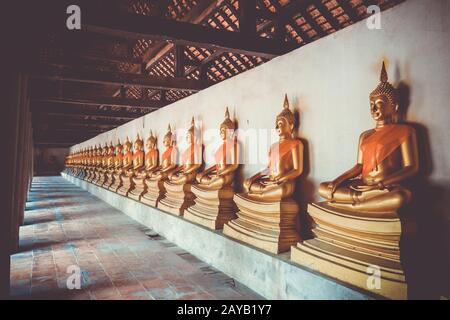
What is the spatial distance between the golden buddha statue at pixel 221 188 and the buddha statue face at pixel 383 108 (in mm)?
1957

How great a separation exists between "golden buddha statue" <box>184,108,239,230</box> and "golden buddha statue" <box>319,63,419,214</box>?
5.44 ft

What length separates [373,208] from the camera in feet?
6.80

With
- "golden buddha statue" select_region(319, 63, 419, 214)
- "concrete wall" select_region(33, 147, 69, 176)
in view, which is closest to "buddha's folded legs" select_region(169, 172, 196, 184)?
"golden buddha statue" select_region(319, 63, 419, 214)

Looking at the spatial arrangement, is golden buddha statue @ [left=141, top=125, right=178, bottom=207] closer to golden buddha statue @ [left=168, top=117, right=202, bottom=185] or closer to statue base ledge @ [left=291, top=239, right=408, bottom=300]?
golden buddha statue @ [left=168, top=117, right=202, bottom=185]

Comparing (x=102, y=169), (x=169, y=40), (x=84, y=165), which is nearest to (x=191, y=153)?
(x=169, y=40)

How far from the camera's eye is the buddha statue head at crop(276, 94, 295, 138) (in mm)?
3068

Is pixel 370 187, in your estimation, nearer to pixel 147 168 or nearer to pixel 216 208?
pixel 216 208

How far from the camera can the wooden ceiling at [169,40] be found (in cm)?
359

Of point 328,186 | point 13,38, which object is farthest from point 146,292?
point 13,38

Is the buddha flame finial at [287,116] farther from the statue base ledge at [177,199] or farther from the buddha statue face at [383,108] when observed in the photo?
the statue base ledge at [177,199]

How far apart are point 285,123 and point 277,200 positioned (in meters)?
0.73

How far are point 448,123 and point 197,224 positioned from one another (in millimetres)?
2904
